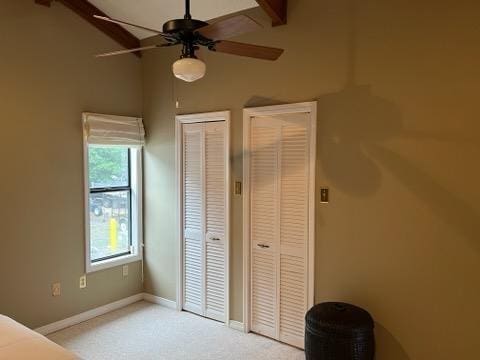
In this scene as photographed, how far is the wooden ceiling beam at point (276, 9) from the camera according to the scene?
3111 mm

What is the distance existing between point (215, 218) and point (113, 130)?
4.68 feet

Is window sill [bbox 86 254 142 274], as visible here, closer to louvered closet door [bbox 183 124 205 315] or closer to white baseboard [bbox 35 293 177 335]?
white baseboard [bbox 35 293 177 335]

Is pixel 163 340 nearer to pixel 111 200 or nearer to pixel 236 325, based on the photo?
pixel 236 325

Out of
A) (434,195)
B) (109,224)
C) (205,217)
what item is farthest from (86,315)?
(434,195)

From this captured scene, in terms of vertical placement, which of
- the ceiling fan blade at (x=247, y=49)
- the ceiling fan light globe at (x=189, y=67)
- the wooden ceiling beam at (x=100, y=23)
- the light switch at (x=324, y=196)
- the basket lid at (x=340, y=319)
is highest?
the wooden ceiling beam at (x=100, y=23)

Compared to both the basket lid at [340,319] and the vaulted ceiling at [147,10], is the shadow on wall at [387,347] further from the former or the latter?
the vaulted ceiling at [147,10]

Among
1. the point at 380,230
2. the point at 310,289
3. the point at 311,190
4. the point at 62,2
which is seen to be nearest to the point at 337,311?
the point at 310,289

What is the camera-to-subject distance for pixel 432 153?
8.84 feet

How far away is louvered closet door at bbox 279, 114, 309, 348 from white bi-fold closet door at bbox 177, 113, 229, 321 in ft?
2.10

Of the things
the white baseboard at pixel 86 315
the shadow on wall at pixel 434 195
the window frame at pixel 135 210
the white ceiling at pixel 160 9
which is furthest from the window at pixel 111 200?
the shadow on wall at pixel 434 195

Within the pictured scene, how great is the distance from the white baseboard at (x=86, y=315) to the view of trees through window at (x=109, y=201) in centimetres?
53

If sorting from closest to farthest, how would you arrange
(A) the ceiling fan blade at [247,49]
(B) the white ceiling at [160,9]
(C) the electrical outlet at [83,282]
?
(A) the ceiling fan blade at [247,49], (B) the white ceiling at [160,9], (C) the electrical outlet at [83,282]

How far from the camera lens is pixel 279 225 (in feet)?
11.4

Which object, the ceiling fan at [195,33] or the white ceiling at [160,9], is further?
the white ceiling at [160,9]
